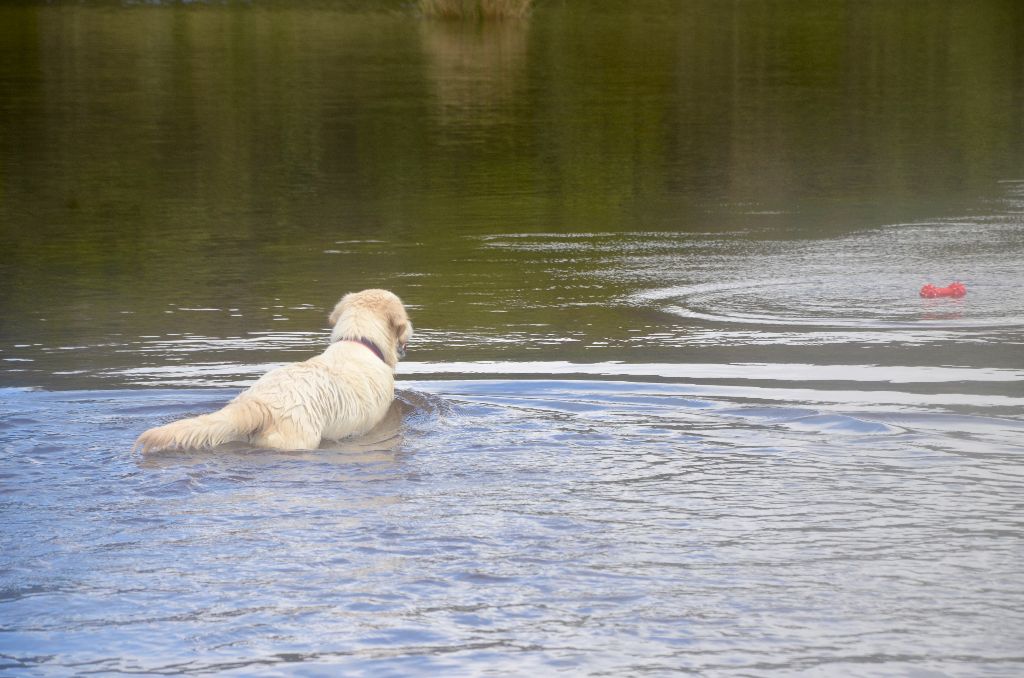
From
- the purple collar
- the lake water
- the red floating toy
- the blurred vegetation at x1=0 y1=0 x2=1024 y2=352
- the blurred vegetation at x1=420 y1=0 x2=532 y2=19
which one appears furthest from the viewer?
the blurred vegetation at x1=420 y1=0 x2=532 y2=19

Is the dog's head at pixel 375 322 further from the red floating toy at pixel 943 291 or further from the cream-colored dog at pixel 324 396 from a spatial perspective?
the red floating toy at pixel 943 291

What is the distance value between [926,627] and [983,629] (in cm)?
19

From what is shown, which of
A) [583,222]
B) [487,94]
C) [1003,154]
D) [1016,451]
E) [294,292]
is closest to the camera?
[1016,451]

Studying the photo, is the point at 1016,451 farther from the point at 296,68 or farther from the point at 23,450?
the point at 296,68

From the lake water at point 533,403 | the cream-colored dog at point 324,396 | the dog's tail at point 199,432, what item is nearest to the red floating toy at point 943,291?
the lake water at point 533,403

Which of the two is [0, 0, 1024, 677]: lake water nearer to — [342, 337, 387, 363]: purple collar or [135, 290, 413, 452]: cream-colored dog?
[135, 290, 413, 452]: cream-colored dog

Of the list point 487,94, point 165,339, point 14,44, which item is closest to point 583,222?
point 165,339

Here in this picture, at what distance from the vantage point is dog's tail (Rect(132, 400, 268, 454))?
Result: 24.4ft

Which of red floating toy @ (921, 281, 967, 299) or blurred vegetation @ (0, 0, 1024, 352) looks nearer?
red floating toy @ (921, 281, 967, 299)

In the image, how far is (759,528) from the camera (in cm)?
642


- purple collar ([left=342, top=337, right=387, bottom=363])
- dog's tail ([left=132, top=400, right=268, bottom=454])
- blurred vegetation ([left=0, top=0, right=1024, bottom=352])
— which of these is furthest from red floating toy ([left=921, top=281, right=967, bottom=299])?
dog's tail ([left=132, top=400, right=268, bottom=454])

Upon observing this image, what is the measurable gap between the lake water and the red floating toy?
239mm

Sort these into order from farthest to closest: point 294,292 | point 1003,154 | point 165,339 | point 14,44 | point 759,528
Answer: point 14,44, point 1003,154, point 294,292, point 165,339, point 759,528

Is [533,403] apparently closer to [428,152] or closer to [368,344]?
[368,344]
